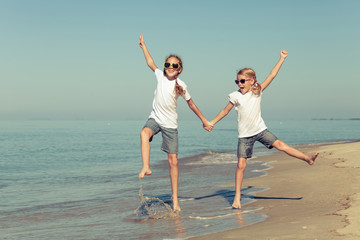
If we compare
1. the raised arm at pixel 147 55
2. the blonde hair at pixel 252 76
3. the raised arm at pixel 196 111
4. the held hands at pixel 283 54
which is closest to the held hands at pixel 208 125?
the raised arm at pixel 196 111

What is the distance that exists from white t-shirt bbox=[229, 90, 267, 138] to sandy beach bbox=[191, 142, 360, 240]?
117 cm

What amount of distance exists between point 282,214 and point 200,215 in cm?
116

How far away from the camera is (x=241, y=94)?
5934 millimetres

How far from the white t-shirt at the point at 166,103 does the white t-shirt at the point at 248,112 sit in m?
0.75

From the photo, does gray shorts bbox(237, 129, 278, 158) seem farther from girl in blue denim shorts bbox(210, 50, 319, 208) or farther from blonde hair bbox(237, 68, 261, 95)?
blonde hair bbox(237, 68, 261, 95)

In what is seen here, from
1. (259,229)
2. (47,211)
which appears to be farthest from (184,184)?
(259,229)

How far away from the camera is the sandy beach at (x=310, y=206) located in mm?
3836

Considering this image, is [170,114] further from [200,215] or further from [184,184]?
[184,184]

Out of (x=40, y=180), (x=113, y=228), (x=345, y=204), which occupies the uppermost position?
(x=345, y=204)

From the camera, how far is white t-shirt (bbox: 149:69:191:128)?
576cm

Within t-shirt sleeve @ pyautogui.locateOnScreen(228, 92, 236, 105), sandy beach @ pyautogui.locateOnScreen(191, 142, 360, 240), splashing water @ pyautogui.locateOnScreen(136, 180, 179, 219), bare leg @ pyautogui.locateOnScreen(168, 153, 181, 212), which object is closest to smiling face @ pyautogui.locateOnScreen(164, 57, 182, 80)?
t-shirt sleeve @ pyautogui.locateOnScreen(228, 92, 236, 105)

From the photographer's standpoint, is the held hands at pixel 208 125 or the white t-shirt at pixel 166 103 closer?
the white t-shirt at pixel 166 103

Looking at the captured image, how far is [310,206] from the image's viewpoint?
5.31 metres

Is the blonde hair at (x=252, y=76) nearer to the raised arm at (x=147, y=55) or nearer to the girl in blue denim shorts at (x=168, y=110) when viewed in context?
the girl in blue denim shorts at (x=168, y=110)
